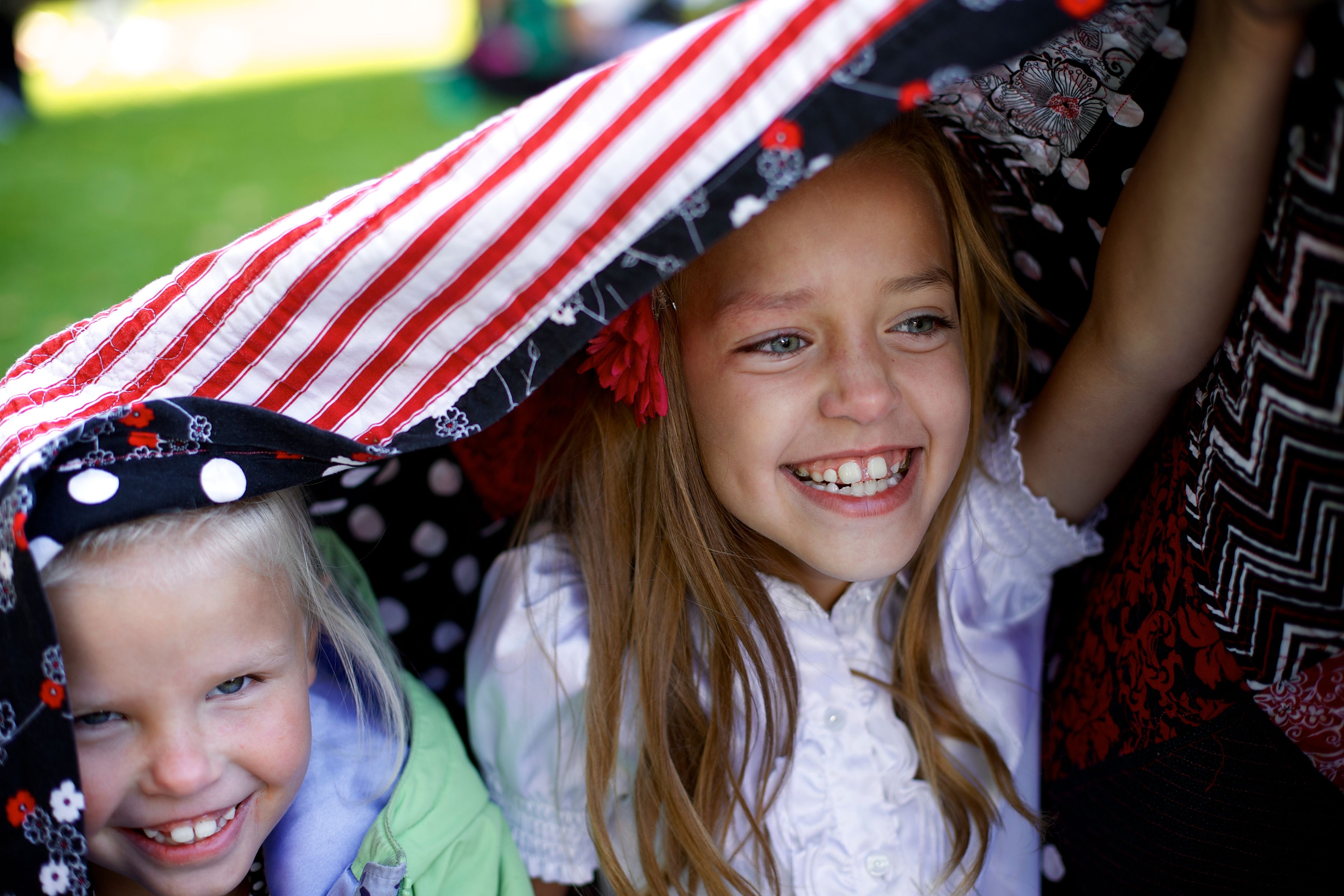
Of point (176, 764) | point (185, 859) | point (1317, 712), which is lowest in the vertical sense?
point (1317, 712)

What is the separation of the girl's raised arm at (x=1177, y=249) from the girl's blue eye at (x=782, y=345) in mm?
343

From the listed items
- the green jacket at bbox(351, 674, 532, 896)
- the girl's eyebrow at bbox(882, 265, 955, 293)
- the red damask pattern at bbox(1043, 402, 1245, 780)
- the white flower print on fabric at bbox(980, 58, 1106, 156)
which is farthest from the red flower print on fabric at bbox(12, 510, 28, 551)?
the red damask pattern at bbox(1043, 402, 1245, 780)

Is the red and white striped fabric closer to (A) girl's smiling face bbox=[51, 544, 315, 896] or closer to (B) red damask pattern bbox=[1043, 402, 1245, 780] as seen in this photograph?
(A) girl's smiling face bbox=[51, 544, 315, 896]

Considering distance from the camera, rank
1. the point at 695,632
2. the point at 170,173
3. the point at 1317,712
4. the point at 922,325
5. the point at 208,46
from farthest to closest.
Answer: the point at 208,46
the point at 170,173
the point at 695,632
the point at 922,325
the point at 1317,712

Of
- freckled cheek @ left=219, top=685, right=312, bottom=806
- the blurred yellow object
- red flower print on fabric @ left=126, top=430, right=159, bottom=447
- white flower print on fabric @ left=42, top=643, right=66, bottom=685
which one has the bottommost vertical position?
freckled cheek @ left=219, top=685, right=312, bottom=806

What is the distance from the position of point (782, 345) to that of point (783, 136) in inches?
15.7

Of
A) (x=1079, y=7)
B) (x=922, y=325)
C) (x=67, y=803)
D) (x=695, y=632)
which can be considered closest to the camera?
(x=1079, y=7)

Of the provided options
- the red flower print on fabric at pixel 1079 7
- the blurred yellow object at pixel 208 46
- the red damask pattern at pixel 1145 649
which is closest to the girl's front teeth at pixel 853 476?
the red damask pattern at pixel 1145 649

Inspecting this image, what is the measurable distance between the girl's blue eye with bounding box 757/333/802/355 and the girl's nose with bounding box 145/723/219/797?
76cm

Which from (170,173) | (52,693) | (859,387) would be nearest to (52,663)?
(52,693)

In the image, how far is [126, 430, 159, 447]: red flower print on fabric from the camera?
0.95m

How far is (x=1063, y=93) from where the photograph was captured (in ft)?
3.55

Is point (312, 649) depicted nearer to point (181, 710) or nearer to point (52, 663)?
point (181, 710)

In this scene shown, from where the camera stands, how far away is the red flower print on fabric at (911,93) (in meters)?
0.83
